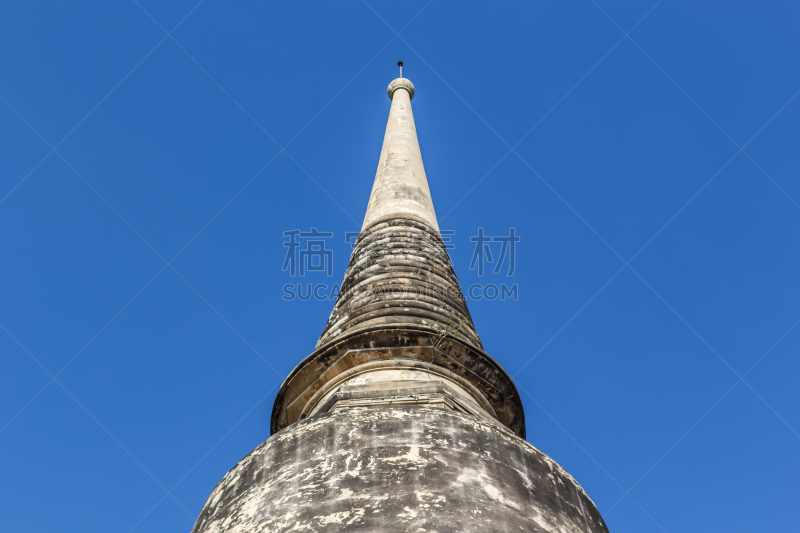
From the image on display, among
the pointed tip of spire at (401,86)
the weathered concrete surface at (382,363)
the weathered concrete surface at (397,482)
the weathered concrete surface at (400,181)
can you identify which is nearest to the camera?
the weathered concrete surface at (397,482)

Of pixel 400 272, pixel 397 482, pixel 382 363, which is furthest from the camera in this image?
pixel 400 272

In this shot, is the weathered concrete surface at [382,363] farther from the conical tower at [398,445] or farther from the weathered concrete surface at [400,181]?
the weathered concrete surface at [400,181]

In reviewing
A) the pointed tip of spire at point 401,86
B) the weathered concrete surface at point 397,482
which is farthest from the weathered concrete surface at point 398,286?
the pointed tip of spire at point 401,86

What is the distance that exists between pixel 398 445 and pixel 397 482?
33 cm

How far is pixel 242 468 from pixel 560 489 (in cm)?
171

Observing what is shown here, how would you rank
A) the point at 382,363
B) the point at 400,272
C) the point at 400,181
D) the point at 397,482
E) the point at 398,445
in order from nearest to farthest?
1. the point at 397,482
2. the point at 398,445
3. the point at 382,363
4. the point at 400,272
5. the point at 400,181

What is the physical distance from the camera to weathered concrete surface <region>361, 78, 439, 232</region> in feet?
27.7

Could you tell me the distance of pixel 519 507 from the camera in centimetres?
397

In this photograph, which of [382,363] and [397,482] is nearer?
[397,482]

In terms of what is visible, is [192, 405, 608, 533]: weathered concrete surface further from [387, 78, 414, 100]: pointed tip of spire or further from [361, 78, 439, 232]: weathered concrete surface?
[387, 78, 414, 100]: pointed tip of spire

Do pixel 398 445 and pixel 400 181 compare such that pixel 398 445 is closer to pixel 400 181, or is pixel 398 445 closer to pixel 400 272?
pixel 400 272

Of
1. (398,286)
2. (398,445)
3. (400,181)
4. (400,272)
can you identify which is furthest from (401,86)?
(398,445)

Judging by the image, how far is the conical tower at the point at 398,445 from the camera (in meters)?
3.80

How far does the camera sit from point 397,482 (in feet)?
12.9
